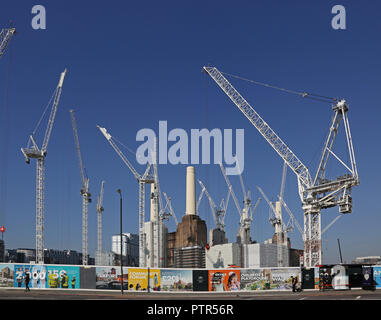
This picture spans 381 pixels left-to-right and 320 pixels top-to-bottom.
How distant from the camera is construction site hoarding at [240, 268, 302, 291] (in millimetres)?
47125

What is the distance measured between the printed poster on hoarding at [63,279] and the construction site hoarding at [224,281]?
A: 44.5 feet

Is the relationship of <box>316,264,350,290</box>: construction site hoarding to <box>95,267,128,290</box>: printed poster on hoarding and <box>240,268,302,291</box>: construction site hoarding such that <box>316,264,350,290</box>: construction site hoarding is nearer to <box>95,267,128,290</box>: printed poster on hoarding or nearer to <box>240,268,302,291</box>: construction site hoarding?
<box>240,268,302,291</box>: construction site hoarding

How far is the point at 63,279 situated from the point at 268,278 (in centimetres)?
2079

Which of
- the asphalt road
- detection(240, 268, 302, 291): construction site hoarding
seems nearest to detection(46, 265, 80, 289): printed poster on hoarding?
the asphalt road

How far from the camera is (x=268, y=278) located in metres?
47.6

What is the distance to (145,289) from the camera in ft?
156

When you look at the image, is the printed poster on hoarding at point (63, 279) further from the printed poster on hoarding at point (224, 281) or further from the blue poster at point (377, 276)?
the blue poster at point (377, 276)

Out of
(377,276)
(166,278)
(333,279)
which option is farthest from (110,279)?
(377,276)

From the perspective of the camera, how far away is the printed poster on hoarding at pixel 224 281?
155 ft

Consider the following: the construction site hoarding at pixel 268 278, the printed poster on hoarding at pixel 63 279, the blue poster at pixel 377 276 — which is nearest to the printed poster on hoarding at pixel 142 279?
the printed poster on hoarding at pixel 63 279

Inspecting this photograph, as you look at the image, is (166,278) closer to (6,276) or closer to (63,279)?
(63,279)

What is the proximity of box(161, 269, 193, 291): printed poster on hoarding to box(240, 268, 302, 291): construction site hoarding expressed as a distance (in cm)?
541
